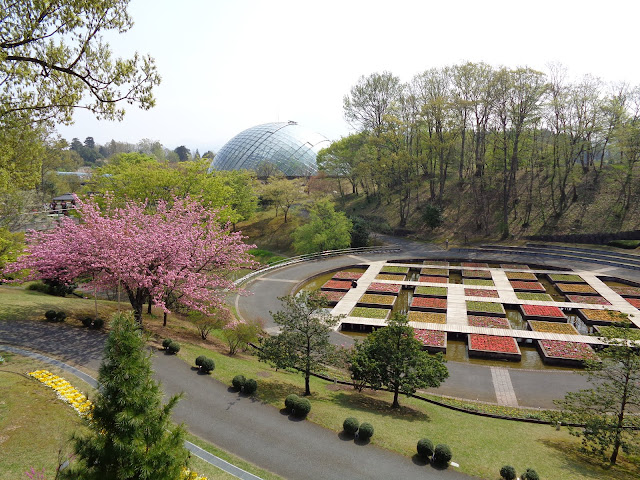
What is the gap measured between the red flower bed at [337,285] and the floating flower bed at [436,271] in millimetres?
8465

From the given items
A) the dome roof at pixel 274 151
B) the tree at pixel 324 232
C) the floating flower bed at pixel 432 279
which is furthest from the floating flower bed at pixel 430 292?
the dome roof at pixel 274 151

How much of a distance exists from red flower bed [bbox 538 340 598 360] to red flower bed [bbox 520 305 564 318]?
421 cm

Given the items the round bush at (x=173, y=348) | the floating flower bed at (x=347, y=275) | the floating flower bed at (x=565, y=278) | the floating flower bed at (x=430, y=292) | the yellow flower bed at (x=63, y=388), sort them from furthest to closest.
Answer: the floating flower bed at (x=347, y=275) < the floating flower bed at (x=565, y=278) < the floating flower bed at (x=430, y=292) < the round bush at (x=173, y=348) < the yellow flower bed at (x=63, y=388)

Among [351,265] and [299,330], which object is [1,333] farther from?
[351,265]

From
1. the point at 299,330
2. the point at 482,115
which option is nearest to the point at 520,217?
the point at 482,115

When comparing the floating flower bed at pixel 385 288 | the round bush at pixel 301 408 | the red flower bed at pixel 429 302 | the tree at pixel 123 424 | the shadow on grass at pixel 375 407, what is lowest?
the shadow on grass at pixel 375 407

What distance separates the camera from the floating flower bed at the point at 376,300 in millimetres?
30922

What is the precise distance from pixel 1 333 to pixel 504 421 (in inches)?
957

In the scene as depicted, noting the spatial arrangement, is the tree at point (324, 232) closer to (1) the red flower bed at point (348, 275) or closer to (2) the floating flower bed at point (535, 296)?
(1) the red flower bed at point (348, 275)

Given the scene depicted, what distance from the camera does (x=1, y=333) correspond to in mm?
19875

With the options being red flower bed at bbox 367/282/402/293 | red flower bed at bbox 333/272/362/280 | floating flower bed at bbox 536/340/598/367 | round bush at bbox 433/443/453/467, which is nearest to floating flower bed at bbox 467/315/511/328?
floating flower bed at bbox 536/340/598/367

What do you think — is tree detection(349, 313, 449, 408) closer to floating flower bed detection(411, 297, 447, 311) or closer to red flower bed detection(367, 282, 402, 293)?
floating flower bed detection(411, 297, 447, 311)

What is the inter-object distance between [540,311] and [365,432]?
20636 mm

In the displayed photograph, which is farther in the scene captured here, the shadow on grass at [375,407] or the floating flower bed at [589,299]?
the floating flower bed at [589,299]
